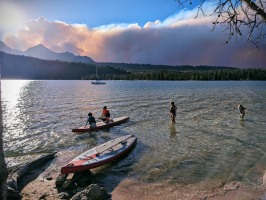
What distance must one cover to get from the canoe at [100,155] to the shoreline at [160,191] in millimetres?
1236

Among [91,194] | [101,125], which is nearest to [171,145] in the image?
[101,125]

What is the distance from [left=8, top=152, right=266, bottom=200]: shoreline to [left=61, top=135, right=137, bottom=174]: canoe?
124 cm

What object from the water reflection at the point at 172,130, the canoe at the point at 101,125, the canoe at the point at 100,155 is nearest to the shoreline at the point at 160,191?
the canoe at the point at 100,155

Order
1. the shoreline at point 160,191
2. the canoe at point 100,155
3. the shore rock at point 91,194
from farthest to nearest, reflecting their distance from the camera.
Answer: the canoe at point 100,155 → the shoreline at point 160,191 → the shore rock at point 91,194

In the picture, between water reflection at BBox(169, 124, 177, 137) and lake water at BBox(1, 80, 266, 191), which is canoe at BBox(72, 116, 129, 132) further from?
water reflection at BBox(169, 124, 177, 137)

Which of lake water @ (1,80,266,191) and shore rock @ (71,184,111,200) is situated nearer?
shore rock @ (71,184,111,200)

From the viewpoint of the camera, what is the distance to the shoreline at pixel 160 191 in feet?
38.7

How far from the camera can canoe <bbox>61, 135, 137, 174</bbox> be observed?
46.1ft

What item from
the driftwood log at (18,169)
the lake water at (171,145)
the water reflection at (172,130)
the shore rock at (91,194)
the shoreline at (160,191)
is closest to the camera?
the shore rock at (91,194)

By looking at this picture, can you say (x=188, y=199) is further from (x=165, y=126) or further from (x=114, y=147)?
(x=165, y=126)

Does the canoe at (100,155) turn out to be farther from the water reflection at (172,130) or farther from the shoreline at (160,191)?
the water reflection at (172,130)

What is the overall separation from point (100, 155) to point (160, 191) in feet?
16.4

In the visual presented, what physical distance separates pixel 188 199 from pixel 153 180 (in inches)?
98.9

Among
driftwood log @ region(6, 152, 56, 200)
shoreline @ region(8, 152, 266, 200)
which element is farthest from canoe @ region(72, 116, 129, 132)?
shoreline @ region(8, 152, 266, 200)
